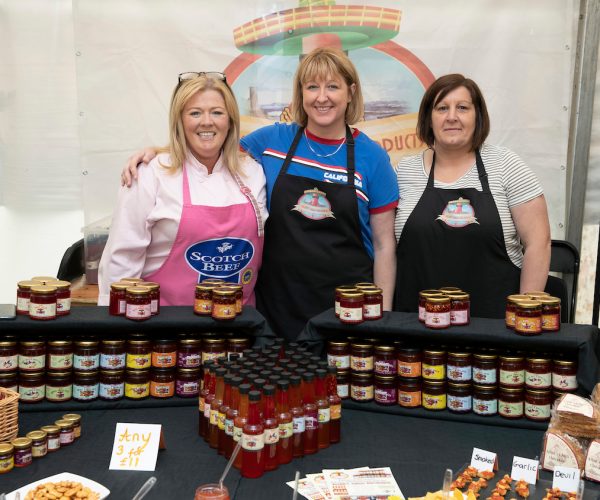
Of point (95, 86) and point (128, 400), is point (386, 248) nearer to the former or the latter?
point (128, 400)

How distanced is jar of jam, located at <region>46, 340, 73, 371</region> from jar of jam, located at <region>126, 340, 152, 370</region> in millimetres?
195

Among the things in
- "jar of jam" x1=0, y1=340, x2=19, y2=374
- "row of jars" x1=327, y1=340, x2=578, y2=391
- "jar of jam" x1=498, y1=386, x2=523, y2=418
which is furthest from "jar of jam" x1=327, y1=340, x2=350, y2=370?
"jar of jam" x1=0, y1=340, x2=19, y2=374

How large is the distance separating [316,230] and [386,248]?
0.33 metres

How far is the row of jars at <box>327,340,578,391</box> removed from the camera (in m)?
2.09

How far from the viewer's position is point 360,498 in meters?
1.63

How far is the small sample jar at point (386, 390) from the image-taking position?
223cm

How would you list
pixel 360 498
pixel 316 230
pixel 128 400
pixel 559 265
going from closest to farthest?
pixel 360 498 → pixel 128 400 → pixel 316 230 → pixel 559 265

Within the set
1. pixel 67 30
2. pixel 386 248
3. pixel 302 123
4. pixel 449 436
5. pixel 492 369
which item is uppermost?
pixel 67 30

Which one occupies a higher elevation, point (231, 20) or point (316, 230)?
point (231, 20)

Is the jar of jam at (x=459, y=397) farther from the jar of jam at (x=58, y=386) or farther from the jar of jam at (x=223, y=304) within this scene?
the jar of jam at (x=58, y=386)

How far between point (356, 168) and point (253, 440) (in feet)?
4.71

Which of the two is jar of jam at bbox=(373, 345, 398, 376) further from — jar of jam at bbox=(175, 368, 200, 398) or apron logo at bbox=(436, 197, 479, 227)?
apron logo at bbox=(436, 197, 479, 227)

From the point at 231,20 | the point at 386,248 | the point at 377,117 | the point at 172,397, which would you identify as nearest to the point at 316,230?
the point at 386,248

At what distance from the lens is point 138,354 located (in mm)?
2207
